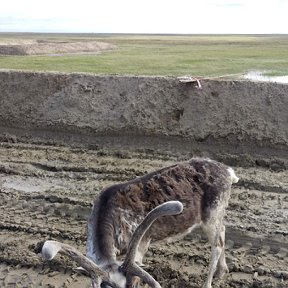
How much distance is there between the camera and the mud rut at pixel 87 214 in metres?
8.04

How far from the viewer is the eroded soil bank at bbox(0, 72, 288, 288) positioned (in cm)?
836

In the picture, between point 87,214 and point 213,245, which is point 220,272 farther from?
point 87,214

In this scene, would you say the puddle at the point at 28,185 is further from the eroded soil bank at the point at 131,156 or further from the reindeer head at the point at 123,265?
the reindeer head at the point at 123,265

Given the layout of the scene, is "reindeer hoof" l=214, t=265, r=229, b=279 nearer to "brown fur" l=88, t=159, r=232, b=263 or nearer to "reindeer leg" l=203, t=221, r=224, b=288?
"reindeer leg" l=203, t=221, r=224, b=288

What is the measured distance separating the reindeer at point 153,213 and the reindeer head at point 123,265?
1 cm

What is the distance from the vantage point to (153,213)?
573 cm

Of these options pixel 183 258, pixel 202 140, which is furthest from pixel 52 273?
pixel 202 140

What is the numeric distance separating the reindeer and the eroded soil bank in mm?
906

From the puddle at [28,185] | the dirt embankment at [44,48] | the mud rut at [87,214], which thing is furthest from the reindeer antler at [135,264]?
the dirt embankment at [44,48]

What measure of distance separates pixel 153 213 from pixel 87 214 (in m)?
4.58

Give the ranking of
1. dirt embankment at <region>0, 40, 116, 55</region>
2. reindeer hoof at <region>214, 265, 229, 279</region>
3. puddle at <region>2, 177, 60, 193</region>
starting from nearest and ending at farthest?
reindeer hoof at <region>214, 265, 229, 279</region>
puddle at <region>2, 177, 60, 193</region>
dirt embankment at <region>0, 40, 116, 55</region>

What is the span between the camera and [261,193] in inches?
441

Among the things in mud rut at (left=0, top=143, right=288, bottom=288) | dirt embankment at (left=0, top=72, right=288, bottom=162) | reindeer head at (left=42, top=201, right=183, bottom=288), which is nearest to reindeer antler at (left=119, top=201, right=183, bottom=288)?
reindeer head at (left=42, top=201, right=183, bottom=288)

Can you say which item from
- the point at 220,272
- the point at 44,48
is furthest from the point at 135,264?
the point at 44,48
